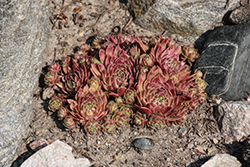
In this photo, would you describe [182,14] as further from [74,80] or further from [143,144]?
[143,144]

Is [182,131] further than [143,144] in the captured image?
Yes

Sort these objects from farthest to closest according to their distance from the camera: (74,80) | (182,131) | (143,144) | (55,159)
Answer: (74,80) → (182,131) → (143,144) → (55,159)

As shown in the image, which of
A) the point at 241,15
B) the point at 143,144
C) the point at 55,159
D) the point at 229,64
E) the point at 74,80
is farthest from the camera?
the point at 241,15

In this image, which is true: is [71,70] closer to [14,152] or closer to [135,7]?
[14,152]

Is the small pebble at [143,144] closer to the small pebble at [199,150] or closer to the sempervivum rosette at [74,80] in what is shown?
the small pebble at [199,150]

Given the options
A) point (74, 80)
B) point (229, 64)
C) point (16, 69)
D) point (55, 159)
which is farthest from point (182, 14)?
point (55, 159)

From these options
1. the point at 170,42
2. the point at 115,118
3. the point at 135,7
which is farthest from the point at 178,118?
the point at 135,7
